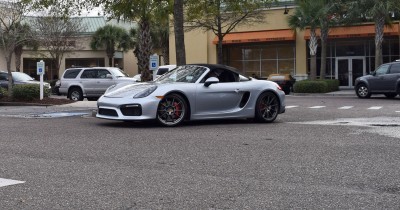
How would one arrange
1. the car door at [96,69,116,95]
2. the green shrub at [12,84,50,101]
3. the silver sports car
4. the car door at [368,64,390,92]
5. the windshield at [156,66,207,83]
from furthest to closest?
the car door at [96,69,116,95] → the car door at [368,64,390,92] → the green shrub at [12,84,50,101] → the windshield at [156,66,207,83] → the silver sports car

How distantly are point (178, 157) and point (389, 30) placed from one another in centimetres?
3007

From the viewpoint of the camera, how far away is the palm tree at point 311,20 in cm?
3148

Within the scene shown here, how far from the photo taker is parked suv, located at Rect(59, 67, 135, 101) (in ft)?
79.5

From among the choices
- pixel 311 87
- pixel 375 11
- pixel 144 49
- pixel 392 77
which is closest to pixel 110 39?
pixel 311 87

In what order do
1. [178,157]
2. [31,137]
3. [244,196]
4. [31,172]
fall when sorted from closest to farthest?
[244,196], [31,172], [178,157], [31,137]

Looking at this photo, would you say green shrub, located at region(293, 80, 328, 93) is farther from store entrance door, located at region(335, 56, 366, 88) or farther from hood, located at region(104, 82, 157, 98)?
hood, located at region(104, 82, 157, 98)

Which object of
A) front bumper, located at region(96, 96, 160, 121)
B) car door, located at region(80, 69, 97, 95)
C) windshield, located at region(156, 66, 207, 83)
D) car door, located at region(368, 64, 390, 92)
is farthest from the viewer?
car door, located at region(80, 69, 97, 95)

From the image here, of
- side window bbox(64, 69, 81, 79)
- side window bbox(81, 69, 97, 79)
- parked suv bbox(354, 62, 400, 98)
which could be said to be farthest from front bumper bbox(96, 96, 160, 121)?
parked suv bbox(354, 62, 400, 98)

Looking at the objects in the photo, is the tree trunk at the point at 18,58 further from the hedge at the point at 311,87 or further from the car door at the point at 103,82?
the hedge at the point at 311,87

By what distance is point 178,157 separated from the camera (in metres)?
7.19

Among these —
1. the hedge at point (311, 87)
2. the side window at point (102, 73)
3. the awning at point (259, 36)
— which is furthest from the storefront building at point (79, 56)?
the side window at point (102, 73)

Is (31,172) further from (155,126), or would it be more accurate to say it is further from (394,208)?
(155,126)

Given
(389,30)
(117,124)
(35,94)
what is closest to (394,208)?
(117,124)

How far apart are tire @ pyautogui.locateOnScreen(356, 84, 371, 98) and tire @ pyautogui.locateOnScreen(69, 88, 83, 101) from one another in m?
12.9
